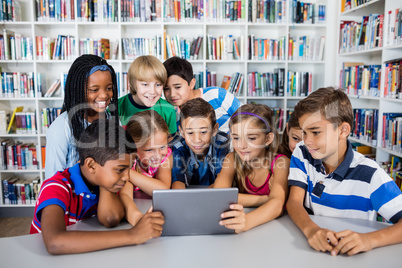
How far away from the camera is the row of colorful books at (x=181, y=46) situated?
144 inches

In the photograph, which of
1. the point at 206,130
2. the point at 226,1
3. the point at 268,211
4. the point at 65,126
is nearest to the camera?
the point at 268,211

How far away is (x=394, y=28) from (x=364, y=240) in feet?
7.73

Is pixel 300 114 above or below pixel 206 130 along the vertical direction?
above

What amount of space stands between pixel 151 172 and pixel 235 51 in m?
2.39

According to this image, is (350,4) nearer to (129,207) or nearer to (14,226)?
(129,207)

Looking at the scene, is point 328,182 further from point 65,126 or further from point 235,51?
Answer: point 235,51

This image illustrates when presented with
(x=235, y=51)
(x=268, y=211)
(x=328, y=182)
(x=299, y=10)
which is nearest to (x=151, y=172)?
(x=268, y=211)

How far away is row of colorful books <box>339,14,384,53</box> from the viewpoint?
293cm

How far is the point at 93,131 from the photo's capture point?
1.29m

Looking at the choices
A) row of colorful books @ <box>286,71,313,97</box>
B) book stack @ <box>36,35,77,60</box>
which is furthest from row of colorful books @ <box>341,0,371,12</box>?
book stack @ <box>36,35,77,60</box>

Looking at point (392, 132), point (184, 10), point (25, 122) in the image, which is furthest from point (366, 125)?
point (25, 122)

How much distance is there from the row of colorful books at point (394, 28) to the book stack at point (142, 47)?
7.17 feet

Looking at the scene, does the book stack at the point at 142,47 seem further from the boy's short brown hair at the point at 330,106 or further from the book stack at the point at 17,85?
the boy's short brown hair at the point at 330,106

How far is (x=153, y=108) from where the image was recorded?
2.20 m
